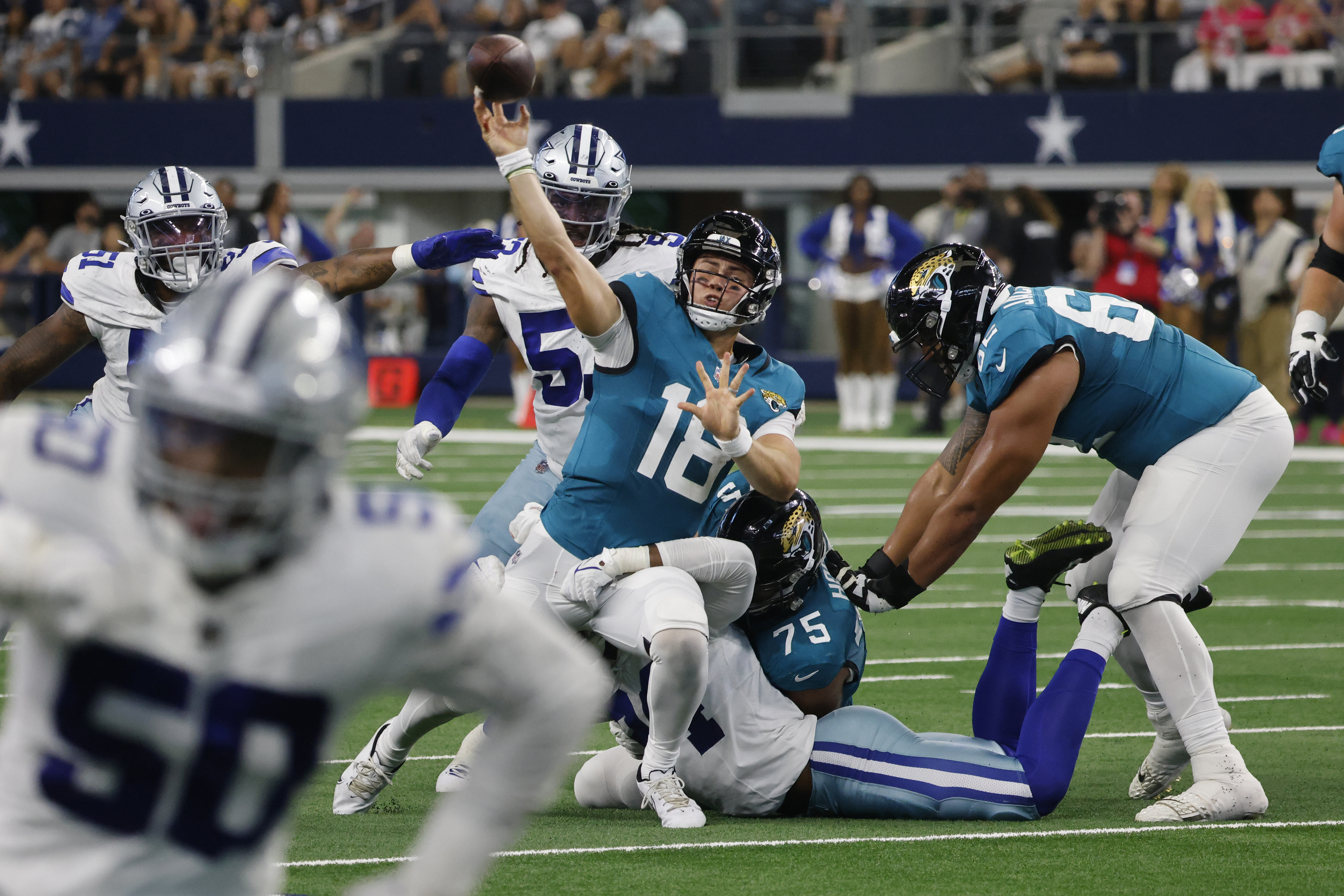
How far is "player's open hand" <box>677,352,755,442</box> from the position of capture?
13.0ft

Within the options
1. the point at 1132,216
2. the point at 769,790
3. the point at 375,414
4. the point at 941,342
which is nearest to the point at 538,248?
the point at 941,342

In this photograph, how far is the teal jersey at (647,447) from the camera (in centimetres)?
427

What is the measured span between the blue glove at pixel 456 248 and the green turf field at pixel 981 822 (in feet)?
4.76

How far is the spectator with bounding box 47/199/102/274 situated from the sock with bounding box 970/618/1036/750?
14460mm

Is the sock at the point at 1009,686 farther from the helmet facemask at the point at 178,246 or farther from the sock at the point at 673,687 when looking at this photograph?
the helmet facemask at the point at 178,246

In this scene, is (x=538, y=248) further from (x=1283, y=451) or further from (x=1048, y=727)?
(x=1283, y=451)

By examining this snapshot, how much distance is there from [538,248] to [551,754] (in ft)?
7.14

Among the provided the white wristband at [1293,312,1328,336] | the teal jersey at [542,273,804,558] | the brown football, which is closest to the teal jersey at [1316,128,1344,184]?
the white wristband at [1293,312,1328,336]

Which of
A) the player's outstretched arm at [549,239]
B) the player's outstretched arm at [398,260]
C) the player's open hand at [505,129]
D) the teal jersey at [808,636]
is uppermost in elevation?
the player's open hand at [505,129]

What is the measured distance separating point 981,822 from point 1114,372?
1.16 meters

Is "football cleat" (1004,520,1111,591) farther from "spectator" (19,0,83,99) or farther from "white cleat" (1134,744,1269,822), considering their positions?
"spectator" (19,0,83,99)

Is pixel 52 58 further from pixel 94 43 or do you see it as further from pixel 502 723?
pixel 502 723

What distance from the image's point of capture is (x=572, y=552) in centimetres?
430

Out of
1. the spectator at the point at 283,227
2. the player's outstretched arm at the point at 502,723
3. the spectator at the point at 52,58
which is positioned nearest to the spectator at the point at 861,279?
the spectator at the point at 283,227
